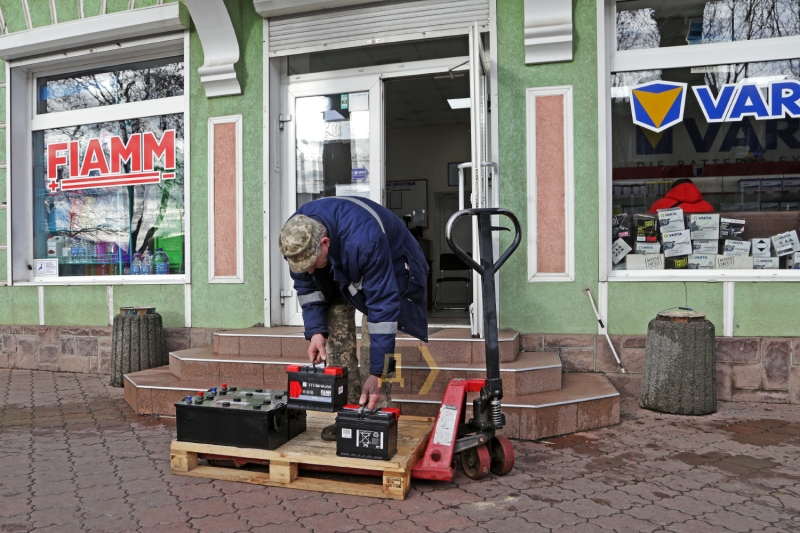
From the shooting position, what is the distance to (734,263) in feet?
19.1

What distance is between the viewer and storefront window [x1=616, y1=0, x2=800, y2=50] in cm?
579

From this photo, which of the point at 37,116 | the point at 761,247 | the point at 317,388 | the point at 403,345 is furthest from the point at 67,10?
the point at 761,247

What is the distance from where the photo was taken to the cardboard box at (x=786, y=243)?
5773mm

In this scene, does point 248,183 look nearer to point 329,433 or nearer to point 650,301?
point 329,433

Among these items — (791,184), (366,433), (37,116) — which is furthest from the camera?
(37,116)

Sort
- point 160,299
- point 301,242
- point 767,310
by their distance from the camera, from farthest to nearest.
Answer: point 160,299 < point 767,310 < point 301,242

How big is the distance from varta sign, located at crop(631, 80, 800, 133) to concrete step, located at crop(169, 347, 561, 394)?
2555 mm

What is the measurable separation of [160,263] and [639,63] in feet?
18.6

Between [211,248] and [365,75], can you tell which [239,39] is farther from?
[211,248]

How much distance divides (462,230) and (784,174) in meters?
6.14

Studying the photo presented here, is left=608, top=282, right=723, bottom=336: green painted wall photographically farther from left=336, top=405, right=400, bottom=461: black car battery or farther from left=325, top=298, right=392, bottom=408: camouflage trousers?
left=336, top=405, right=400, bottom=461: black car battery

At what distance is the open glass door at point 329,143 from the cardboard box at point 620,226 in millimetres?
2364

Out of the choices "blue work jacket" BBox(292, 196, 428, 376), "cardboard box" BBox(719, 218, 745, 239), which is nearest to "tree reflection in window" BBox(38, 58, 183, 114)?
"blue work jacket" BBox(292, 196, 428, 376)

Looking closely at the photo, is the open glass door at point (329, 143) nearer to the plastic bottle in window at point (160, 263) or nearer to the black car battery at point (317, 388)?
the plastic bottle in window at point (160, 263)
